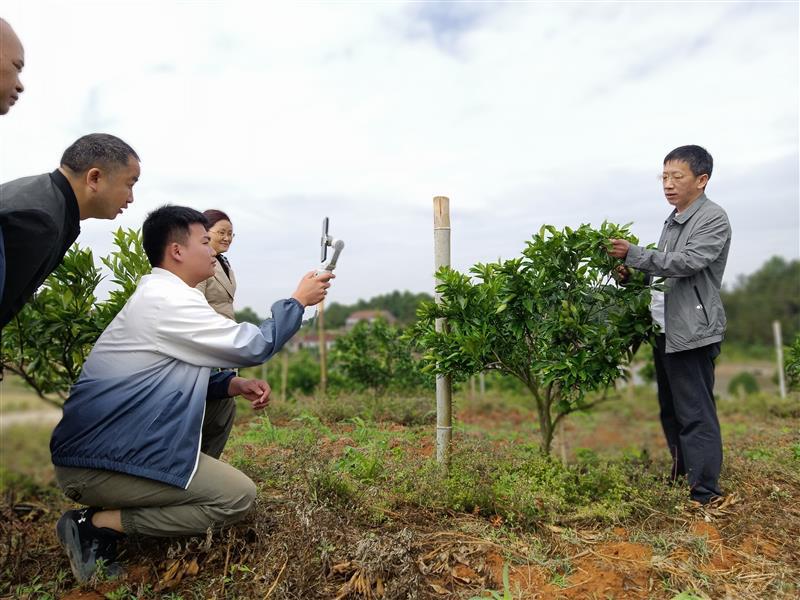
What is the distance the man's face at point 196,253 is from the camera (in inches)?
131

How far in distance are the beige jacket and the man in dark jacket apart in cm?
135

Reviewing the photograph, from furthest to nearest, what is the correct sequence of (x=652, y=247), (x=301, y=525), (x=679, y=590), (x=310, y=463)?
(x=652, y=247) → (x=310, y=463) → (x=301, y=525) → (x=679, y=590)

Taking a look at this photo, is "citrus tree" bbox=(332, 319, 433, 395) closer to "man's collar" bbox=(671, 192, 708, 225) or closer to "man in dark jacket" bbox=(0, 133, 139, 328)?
"man's collar" bbox=(671, 192, 708, 225)

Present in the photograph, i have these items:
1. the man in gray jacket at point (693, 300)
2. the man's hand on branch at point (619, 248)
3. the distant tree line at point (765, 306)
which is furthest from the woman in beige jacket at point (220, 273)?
the distant tree line at point (765, 306)

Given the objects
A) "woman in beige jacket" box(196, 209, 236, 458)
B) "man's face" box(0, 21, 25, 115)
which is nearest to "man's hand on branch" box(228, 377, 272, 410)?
"woman in beige jacket" box(196, 209, 236, 458)

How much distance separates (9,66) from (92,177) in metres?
0.59

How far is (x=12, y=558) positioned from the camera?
3609 millimetres

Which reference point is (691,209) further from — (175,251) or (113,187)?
(113,187)

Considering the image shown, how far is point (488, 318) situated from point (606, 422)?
11.4 meters

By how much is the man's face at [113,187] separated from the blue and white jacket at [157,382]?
0.43 meters

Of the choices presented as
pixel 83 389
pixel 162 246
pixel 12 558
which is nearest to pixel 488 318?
pixel 162 246

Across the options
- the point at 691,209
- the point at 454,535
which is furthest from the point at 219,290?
the point at 691,209

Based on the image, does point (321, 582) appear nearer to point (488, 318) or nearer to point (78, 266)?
point (488, 318)

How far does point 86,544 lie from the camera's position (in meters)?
3.22
